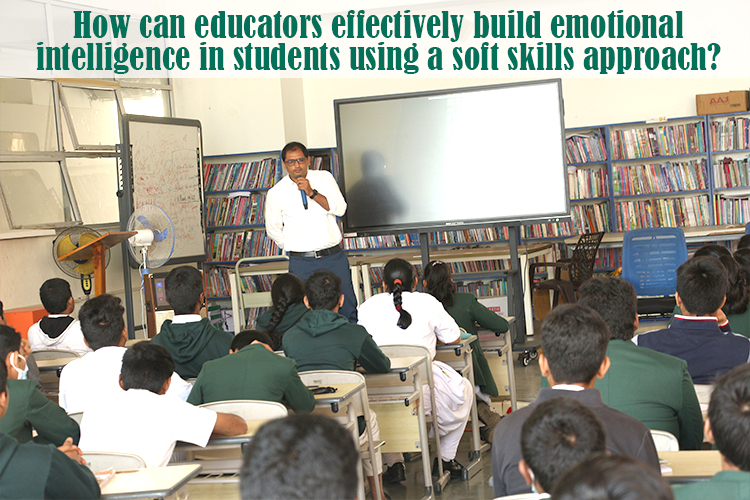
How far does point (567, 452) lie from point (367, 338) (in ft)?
6.45

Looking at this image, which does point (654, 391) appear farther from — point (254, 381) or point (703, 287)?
point (254, 381)

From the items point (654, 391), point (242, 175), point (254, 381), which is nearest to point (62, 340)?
point (254, 381)

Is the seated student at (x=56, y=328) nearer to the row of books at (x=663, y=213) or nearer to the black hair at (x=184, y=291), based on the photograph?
the black hair at (x=184, y=291)

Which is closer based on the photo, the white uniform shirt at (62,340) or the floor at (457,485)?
the floor at (457,485)

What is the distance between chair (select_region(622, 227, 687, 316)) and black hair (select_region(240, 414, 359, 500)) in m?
4.78

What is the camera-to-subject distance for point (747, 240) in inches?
173

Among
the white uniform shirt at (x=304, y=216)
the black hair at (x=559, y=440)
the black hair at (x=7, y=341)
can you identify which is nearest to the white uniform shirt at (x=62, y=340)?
the black hair at (x=7, y=341)

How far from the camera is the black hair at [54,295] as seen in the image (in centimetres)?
412

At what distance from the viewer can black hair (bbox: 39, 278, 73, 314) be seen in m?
4.12

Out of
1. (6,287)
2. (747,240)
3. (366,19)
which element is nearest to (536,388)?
(747,240)

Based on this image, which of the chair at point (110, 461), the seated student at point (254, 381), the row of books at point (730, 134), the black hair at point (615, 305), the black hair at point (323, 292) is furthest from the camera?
the row of books at point (730, 134)

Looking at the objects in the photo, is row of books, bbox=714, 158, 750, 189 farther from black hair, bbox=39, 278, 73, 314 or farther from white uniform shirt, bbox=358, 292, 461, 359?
black hair, bbox=39, 278, 73, 314

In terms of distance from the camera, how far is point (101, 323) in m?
3.19

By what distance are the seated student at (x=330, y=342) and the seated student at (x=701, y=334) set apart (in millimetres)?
1089
